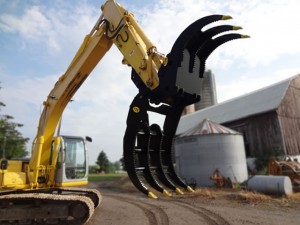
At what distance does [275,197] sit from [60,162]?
1051 centimetres

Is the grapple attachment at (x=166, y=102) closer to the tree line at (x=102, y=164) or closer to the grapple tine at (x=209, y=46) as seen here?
the grapple tine at (x=209, y=46)

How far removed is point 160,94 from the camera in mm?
5504

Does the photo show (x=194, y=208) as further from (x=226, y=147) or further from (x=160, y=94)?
(x=226, y=147)

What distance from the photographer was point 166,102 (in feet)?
19.3

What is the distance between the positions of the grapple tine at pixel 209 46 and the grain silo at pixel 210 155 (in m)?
16.2

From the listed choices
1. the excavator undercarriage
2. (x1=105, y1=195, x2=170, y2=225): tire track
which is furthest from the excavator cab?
(x1=105, y1=195, x2=170, y2=225): tire track

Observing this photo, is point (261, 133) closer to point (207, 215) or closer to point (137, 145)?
point (207, 215)

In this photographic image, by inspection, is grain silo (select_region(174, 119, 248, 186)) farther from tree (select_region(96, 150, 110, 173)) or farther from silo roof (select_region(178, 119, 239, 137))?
tree (select_region(96, 150, 110, 173))

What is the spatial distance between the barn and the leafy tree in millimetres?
29126

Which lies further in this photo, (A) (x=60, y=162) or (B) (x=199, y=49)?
(A) (x=60, y=162)

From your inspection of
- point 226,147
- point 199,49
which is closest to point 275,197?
point 226,147

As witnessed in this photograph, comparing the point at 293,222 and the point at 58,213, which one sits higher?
the point at 58,213

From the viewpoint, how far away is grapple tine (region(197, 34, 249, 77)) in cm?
564

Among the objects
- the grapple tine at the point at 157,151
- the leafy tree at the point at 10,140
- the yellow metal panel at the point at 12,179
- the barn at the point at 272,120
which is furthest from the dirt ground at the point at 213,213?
the leafy tree at the point at 10,140
